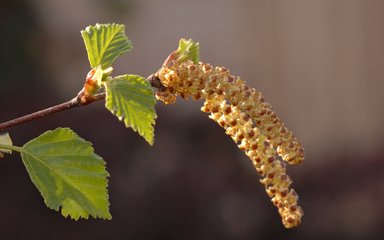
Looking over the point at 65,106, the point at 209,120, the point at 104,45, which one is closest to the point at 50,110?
the point at 65,106

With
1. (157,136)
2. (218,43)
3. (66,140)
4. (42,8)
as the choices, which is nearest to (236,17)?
(218,43)

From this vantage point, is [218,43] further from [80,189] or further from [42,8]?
[80,189]

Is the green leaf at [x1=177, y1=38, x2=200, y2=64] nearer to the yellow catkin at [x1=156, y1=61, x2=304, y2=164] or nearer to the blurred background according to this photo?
→ the yellow catkin at [x1=156, y1=61, x2=304, y2=164]

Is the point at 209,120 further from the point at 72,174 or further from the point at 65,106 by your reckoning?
the point at 65,106

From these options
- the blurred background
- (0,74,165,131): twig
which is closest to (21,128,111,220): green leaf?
(0,74,165,131): twig

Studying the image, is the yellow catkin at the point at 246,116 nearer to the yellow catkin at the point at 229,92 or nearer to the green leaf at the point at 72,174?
the yellow catkin at the point at 229,92
